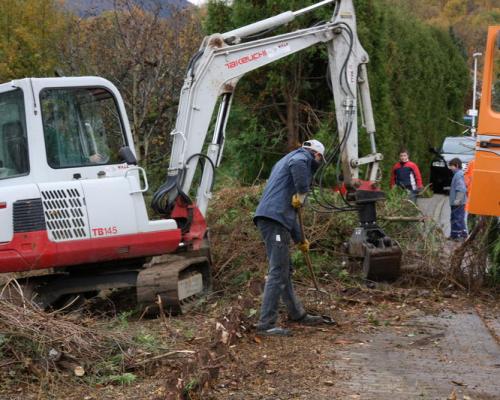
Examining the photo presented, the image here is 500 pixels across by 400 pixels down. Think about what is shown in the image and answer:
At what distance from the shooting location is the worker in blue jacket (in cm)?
811

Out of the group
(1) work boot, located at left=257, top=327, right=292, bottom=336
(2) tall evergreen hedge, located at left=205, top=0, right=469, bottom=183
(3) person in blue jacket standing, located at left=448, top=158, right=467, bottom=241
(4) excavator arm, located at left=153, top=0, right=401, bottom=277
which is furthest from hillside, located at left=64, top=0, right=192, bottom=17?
(1) work boot, located at left=257, top=327, right=292, bottom=336

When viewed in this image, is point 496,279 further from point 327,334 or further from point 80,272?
point 80,272

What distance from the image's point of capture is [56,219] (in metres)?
8.74

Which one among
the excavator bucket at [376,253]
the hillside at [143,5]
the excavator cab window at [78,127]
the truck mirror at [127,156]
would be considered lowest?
the excavator bucket at [376,253]

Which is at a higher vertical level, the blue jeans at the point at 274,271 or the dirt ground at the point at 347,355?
the blue jeans at the point at 274,271

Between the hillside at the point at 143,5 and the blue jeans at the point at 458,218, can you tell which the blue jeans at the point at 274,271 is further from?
the hillside at the point at 143,5

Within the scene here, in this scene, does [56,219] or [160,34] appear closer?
[56,219]

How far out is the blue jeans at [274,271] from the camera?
8.10 m

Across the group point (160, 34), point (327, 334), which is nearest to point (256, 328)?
point (327, 334)

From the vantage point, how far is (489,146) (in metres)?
8.88

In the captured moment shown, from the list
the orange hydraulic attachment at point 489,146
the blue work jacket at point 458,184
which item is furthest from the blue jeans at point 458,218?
the orange hydraulic attachment at point 489,146

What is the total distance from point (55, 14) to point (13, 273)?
57.1 feet

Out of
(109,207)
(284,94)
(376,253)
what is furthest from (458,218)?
(109,207)

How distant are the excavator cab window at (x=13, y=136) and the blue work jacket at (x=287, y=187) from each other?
8.48ft
